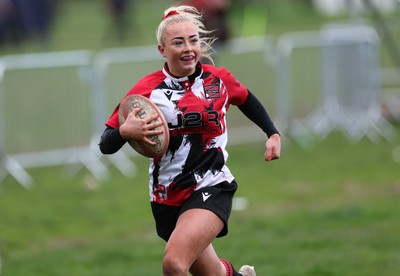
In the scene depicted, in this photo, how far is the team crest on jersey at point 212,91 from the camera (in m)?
5.75

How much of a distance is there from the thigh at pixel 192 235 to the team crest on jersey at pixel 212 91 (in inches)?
28.2

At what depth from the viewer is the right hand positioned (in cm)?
538

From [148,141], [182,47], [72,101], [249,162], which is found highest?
[182,47]

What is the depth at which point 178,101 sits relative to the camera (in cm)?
568

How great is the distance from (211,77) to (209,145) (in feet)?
1.42

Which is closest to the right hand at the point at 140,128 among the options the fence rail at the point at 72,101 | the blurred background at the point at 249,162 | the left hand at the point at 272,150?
the left hand at the point at 272,150

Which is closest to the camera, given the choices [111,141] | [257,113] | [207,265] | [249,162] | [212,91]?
[111,141]

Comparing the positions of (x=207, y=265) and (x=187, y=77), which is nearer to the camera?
(x=187, y=77)

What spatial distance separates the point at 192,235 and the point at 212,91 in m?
0.93

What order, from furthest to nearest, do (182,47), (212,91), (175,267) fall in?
(212,91) < (182,47) < (175,267)

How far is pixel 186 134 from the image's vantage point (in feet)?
18.6

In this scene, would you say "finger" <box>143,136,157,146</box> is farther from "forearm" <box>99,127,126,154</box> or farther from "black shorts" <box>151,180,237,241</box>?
"black shorts" <box>151,180,237,241</box>

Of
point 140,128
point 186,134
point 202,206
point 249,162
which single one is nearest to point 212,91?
point 186,134

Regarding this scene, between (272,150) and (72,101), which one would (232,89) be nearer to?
(272,150)
